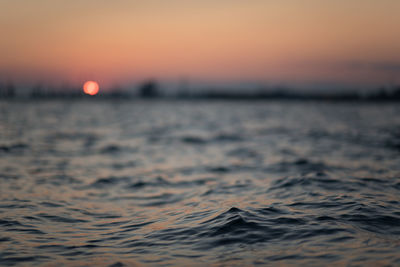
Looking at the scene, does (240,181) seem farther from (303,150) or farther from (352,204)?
(303,150)

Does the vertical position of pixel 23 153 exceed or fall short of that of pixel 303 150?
it exceeds it

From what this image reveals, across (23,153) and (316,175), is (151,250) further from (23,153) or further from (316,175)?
(23,153)

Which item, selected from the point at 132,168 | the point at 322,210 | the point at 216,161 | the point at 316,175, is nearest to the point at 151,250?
the point at 322,210

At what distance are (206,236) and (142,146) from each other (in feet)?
71.1

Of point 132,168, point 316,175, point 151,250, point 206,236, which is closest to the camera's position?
point 151,250

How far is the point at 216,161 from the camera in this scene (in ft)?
71.4

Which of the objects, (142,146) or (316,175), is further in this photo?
(142,146)

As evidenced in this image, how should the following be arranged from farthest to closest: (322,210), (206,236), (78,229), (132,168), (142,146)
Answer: (142,146) < (132,168) < (322,210) < (78,229) < (206,236)

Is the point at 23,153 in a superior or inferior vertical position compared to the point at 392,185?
superior

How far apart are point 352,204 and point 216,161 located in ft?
39.4

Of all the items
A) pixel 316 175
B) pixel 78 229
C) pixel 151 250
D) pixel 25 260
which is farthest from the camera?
pixel 316 175

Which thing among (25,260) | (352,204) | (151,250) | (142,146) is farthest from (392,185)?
(142,146)

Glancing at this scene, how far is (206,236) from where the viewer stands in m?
8.16

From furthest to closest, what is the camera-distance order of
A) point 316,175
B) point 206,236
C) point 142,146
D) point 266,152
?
point 142,146, point 266,152, point 316,175, point 206,236
